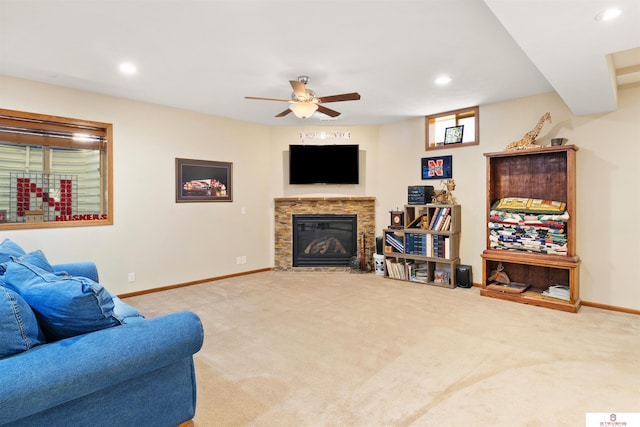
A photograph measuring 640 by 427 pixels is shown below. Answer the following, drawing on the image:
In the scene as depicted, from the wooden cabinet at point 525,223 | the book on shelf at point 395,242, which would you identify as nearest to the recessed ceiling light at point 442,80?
the wooden cabinet at point 525,223

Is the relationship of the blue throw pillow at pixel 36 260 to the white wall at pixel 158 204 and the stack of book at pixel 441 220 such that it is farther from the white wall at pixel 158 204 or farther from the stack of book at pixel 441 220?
the stack of book at pixel 441 220

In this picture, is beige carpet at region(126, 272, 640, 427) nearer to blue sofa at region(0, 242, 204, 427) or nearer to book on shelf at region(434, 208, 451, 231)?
blue sofa at region(0, 242, 204, 427)

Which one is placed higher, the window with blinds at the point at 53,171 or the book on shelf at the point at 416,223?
the window with blinds at the point at 53,171

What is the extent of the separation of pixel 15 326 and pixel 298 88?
111 inches

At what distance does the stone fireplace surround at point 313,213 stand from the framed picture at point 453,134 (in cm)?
158

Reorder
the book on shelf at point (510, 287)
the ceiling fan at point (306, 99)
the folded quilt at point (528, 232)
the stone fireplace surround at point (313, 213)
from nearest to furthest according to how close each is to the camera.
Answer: the ceiling fan at point (306, 99)
the folded quilt at point (528, 232)
the book on shelf at point (510, 287)
the stone fireplace surround at point (313, 213)

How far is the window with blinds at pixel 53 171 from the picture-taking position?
3.73 meters

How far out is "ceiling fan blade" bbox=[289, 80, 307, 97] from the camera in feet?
10.7

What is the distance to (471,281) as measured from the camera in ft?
15.6

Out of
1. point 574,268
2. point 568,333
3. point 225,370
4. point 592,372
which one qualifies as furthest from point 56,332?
point 574,268

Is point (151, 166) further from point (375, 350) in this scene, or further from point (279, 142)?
point (375, 350)

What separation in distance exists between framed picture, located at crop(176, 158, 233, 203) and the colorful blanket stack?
402 centimetres

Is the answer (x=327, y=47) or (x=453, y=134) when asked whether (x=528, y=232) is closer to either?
(x=453, y=134)

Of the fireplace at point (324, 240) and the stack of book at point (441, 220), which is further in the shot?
the fireplace at point (324, 240)
